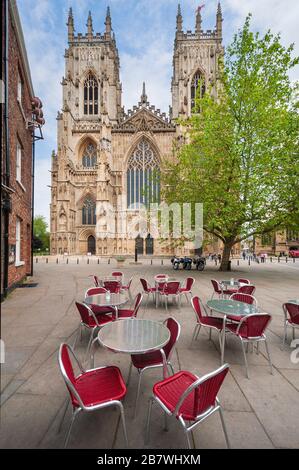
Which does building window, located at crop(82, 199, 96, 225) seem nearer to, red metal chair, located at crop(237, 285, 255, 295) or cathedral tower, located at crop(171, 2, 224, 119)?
cathedral tower, located at crop(171, 2, 224, 119)

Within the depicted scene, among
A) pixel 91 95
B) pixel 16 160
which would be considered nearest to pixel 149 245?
pixel 16 160

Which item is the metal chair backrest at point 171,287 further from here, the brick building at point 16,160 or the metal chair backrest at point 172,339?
the brick building at point 16,160

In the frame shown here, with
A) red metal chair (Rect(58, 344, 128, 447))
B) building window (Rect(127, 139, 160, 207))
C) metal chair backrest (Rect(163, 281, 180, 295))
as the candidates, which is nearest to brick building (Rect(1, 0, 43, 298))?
metal chair backrest (Rect(163, 281, 180, 295))

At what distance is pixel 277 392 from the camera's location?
2.98 m

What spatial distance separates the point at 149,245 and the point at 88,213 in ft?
33.8

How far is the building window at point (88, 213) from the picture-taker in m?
32.8

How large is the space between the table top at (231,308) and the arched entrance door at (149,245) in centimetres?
2761

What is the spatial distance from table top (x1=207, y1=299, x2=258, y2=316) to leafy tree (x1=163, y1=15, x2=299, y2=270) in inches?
318

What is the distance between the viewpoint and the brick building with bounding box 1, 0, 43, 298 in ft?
22.2

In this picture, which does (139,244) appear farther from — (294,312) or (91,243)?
(294,312)

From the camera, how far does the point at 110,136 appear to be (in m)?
31.5

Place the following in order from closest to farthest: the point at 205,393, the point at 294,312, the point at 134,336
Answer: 1. the point at 205,393
2. the point at 134,336
3. the point at 294,312

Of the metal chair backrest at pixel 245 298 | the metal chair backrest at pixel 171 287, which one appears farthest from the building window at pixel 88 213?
the metal chair backrest at pixel 245 298
